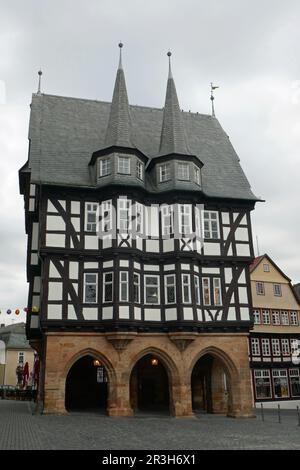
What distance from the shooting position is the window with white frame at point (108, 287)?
26750 millimetres

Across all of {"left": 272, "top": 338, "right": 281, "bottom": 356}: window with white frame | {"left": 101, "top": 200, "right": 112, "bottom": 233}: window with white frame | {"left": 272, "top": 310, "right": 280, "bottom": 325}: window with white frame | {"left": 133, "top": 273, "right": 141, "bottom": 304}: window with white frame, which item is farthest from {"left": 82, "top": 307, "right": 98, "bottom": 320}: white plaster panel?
{"left": 272, "top": 310, "right": 280, "bottom": 325}: window with white frame

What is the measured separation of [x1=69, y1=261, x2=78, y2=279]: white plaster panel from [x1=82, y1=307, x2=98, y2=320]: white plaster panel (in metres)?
1.80

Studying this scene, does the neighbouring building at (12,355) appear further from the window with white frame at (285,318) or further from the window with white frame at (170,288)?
the window with white frame at (170,288)

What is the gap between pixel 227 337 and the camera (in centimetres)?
2853

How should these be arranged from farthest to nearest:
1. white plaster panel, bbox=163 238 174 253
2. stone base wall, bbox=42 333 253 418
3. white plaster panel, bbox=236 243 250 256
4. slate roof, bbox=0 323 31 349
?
slate roof, bbox=0 323 31 349, white plaster panel, bbox=236 243 250 256, white plaster panel, bbox=163 238 174 253, stone base wall, bbox=42 333 253 418

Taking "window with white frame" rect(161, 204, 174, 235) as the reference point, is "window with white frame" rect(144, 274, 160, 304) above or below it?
below

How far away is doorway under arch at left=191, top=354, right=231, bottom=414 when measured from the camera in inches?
1197

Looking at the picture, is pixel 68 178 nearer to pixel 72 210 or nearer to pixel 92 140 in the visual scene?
pixel 72 210

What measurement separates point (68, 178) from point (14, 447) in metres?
16.1

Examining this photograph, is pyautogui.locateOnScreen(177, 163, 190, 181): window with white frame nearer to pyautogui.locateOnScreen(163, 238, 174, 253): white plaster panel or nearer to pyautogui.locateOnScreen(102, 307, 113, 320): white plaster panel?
pyautogui.locateOnScreen(163, 238, 174, 253): white plaster panel

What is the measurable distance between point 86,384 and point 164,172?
1460 cm

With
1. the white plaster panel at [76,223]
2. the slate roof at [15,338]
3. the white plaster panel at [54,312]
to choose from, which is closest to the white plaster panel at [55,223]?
the white plaster panel at [76,223]

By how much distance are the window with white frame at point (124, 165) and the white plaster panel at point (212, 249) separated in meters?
6.18

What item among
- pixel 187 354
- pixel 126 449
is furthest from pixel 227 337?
pixel 126 449
